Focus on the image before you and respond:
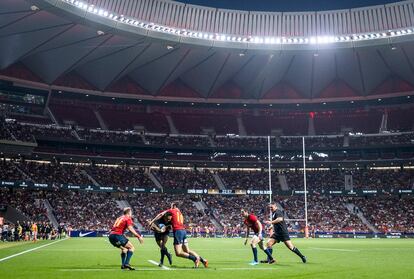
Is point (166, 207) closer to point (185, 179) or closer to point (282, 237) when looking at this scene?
point (185, 179)

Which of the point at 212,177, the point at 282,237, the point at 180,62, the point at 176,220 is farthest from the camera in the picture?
the point at 212,177

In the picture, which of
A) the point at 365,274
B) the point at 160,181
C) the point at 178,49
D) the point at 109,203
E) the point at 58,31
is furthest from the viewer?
the point at 160,181

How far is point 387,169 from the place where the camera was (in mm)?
72250

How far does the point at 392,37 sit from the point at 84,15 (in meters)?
30.8

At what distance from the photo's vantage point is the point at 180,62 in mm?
60219

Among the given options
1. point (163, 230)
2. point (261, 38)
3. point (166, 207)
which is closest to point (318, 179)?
point (166, 207)

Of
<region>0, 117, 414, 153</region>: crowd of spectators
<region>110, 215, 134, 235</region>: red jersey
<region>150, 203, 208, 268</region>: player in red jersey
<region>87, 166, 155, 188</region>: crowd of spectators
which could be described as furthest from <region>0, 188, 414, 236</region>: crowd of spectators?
<region>110, 215, 134, 235</region>: red jersey

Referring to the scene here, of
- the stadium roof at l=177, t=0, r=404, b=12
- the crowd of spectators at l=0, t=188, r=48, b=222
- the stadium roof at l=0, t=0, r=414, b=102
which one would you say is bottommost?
the crowd of spectators at l=0, t=188, r=48, b=222

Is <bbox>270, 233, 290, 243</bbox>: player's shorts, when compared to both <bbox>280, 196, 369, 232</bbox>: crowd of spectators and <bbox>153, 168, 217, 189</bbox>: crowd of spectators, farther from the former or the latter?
<bbox>153, 168, 217, 189</bbox>: crowd of spectators

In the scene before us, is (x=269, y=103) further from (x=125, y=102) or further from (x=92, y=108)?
(x=92, y=108)

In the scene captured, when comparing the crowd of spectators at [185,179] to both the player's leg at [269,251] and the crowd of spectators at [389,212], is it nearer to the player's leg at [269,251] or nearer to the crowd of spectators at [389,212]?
the crowd of spectators at [389,212]

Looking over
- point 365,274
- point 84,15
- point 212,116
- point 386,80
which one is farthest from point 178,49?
point 365,274

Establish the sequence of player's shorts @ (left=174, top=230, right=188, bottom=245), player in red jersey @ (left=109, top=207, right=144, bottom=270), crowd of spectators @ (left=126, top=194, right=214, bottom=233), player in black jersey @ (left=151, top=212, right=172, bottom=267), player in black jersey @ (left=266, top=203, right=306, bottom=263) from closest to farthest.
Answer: player in red jersey @ (left=109, top=207, right=144, bottom=270), player's shorts @ (left=174, top=230, right=188, bottom=245), player in black jersey @ (left=151, top=212, right=172, bottom=267), player in black jersey @ (left=266, top=203, right=306, bottom=263), crowd of spectators @ (left=126, top=194, right=214, bottom=233)

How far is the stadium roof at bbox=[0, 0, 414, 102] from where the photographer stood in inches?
1905
